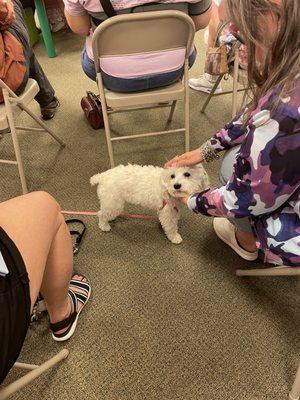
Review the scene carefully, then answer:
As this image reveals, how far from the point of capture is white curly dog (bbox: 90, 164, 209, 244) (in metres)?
1.51

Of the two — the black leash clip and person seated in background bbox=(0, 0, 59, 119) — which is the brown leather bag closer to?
person seated in background bbox=(0, 0, 59, 119)

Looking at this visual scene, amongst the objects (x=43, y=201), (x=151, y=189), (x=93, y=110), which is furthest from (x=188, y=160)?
(x=93, y=110)

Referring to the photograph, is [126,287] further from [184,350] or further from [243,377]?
[243,377]

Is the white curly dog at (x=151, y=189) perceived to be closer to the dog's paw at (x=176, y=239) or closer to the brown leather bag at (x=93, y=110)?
the dog's paw at (x=176, y=239)

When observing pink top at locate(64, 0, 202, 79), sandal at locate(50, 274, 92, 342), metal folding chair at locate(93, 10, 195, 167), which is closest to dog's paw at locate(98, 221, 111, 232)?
sandal at locate(50, 274, 92, 342)

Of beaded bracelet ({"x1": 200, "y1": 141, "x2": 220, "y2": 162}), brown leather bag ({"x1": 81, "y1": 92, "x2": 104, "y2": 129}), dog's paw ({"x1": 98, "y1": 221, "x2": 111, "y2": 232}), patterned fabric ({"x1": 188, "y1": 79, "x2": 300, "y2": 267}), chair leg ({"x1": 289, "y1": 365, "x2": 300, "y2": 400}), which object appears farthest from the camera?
brown leather bag ({"x1": 81, "y1": 92, "x2": 104, "y2": 129})

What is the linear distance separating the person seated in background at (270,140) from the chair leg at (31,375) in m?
0.72

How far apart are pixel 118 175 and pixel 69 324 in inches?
25.7

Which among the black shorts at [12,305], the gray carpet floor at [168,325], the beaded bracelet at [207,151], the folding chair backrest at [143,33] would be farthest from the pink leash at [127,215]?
the black shorts at [12,305]

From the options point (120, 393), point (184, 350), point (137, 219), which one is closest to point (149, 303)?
point (184, 350)

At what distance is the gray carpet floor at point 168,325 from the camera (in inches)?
50.1

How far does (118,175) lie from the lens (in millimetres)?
1635

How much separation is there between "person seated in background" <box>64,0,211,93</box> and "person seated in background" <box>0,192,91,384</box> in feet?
2.78

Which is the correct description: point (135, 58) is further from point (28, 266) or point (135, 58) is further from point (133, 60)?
point (28, 266)
